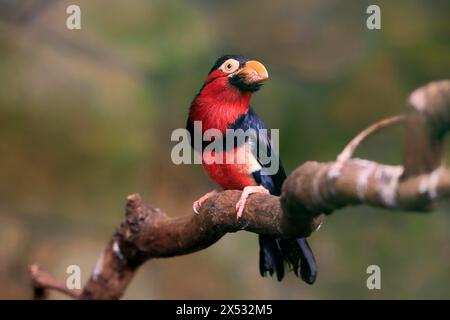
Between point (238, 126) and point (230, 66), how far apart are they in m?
0.17

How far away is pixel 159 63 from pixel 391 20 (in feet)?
3.65

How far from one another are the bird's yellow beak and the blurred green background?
1.31 meters

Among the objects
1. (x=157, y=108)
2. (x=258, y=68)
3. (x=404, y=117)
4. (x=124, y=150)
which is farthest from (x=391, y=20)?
(x=404, y=117)

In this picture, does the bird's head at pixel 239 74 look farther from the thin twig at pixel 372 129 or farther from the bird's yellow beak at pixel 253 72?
the thin twig at pixel 372 129

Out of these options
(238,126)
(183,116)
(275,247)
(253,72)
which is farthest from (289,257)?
(183,116)

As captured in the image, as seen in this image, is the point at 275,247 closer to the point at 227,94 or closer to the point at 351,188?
the point at 227,94

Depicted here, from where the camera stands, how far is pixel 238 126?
186 cm

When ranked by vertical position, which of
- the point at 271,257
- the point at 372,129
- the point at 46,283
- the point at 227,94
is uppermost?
the point at 227,94

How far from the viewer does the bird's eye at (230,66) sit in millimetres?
1847

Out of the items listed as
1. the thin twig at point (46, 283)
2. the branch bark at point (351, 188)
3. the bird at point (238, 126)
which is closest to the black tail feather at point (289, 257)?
the bird at point (238, 126)

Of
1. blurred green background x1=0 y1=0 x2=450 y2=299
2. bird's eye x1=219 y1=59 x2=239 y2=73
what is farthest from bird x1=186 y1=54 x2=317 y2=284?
Result: blurred green background x1=0 y1=0 x2=450 y2=299
